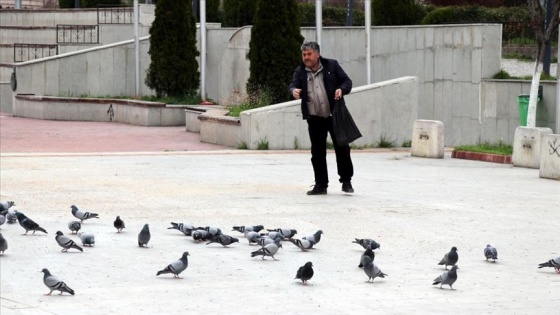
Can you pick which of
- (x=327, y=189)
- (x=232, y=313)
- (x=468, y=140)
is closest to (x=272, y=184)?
(x=327, y=189)

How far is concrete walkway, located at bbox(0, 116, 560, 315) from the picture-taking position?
27.4 feet

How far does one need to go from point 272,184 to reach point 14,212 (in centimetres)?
485

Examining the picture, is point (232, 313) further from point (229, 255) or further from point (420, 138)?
point (420, 138)

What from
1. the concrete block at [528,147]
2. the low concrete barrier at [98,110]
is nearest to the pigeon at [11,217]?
the concrete block at [528,147]

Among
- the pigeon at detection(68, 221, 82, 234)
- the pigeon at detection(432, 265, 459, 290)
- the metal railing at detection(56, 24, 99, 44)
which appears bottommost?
the pigeon at detection(432, 265, 459, 290)

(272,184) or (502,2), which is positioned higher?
(502,2)

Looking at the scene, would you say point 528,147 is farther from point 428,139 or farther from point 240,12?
point 240,12

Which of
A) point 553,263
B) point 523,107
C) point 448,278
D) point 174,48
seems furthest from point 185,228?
point 174,48

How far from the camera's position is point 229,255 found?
33.1ft

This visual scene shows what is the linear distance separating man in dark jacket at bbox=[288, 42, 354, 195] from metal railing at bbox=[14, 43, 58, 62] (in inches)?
869

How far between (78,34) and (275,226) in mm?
26101

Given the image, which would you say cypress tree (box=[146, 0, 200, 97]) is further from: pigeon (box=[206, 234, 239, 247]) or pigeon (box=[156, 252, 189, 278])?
pigeon (box=[156, 252, 189, 278])

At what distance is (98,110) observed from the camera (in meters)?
30.1

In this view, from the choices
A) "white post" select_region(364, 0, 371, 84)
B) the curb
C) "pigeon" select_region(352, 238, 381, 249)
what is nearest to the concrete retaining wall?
"white post" select_region(364, 0, 371, 84)
